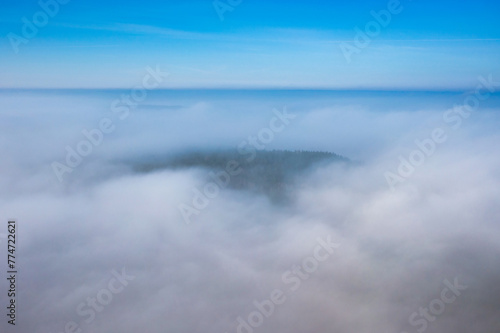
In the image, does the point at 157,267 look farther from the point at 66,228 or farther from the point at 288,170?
the point at 288,170

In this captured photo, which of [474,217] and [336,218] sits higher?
[336,218]

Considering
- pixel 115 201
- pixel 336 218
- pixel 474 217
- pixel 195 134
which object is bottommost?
pixel 474 217

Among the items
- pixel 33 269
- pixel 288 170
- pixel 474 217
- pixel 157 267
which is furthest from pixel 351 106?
pixel 33 269

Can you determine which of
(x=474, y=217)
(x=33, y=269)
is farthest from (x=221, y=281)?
(x=474, y=217)

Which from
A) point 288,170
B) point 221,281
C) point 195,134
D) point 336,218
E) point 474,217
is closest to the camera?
point 221,281

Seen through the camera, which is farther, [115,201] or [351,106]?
[351,106]

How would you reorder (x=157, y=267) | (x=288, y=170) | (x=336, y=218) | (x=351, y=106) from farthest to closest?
(x=351, y=106) < (x=288, y=170) < (x=336, y=218) < (x=157, y=267)

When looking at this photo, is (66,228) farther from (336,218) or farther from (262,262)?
(336,218)
